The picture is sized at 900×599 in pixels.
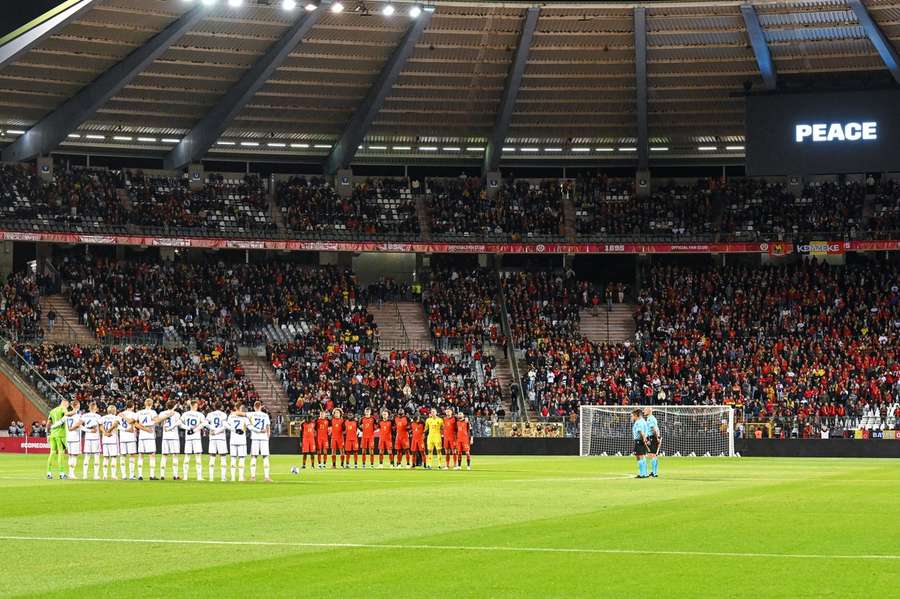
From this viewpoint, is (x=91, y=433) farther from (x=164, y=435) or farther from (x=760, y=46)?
(x=760, y=46)

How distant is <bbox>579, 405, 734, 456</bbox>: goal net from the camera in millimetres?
54375

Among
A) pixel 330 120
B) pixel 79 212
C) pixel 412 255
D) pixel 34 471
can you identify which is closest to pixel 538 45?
pixel 330 120

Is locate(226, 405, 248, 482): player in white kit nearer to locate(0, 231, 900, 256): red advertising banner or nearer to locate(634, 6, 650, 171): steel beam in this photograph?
locate(634, 6, 650, 171): steel beam

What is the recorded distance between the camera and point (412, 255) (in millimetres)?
75688

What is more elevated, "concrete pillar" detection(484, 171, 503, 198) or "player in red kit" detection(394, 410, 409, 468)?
"concrete pillar" detection(484, 171, 503, 198)

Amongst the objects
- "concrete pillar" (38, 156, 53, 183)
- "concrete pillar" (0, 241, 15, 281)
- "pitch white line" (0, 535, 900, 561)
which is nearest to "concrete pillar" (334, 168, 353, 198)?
"concrete pillar" (38, 156, 53, 183)

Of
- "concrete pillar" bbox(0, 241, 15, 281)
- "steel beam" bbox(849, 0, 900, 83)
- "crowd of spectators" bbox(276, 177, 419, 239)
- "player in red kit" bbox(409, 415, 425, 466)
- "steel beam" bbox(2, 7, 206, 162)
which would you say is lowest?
"player in red kit" bbox(409, 415, 425, 466)

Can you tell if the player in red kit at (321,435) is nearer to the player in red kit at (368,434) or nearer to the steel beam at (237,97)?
the player in red kit at (368,434)

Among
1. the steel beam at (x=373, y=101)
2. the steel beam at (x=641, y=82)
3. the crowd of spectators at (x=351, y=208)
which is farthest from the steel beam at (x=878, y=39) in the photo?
the crowd of spectators at (x=351, y=208)

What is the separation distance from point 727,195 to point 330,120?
21189 millimetres

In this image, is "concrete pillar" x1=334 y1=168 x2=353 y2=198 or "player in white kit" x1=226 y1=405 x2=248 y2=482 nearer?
"player in white kit" x1=226 y1=405 x2=248 y2=482

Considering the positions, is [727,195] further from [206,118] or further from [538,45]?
[206,118]

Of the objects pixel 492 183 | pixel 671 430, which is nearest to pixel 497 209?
pixel 492 183

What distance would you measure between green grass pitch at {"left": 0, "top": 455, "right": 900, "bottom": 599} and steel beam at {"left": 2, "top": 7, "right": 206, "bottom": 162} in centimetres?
2967
